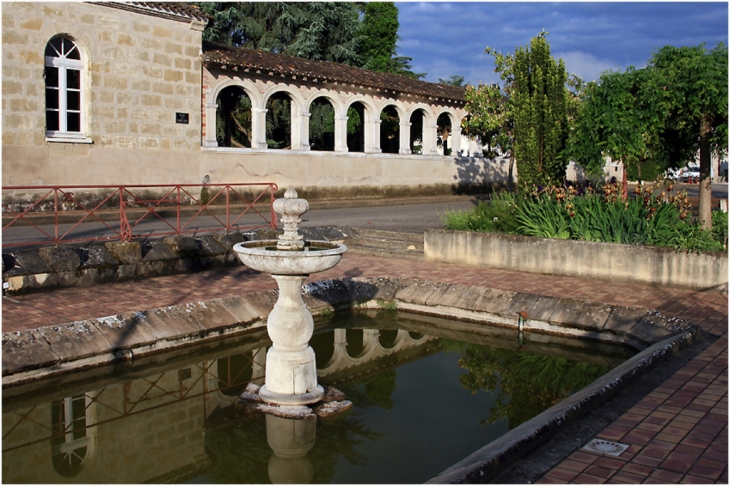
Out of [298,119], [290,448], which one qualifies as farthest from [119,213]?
[290,448]

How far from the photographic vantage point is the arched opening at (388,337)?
361 inches

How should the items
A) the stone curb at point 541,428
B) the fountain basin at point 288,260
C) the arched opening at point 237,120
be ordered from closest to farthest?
the stone curb at point 541,428 < the fountain basin at point 288,260 < the arched opening at point 237,120

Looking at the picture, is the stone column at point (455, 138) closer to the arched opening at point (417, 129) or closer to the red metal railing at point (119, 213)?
the arched opening at point (417, 129)

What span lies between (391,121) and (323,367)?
88.7 feet

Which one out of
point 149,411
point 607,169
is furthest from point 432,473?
point 607,169

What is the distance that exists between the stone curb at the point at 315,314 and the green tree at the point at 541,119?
662cm

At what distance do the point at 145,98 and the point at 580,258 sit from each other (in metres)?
14.4

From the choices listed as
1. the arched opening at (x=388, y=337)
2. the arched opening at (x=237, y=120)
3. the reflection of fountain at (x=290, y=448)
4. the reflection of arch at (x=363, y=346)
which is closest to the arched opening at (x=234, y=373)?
the reflection of arch at (x=363, y=346)

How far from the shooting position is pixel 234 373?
7.83 m

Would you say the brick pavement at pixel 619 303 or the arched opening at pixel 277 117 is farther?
the arched opening at pixel 277 117

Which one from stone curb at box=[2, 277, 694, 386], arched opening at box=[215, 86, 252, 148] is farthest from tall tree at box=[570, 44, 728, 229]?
arched opening at box=[215, 86, 252, 148]

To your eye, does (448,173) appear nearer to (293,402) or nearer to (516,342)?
(516,342)

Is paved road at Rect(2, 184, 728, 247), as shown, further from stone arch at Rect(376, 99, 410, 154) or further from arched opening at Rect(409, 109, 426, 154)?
arched opening at Rect(409, 109, 426, 154)

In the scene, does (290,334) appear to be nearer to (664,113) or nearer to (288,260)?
(288,260)
